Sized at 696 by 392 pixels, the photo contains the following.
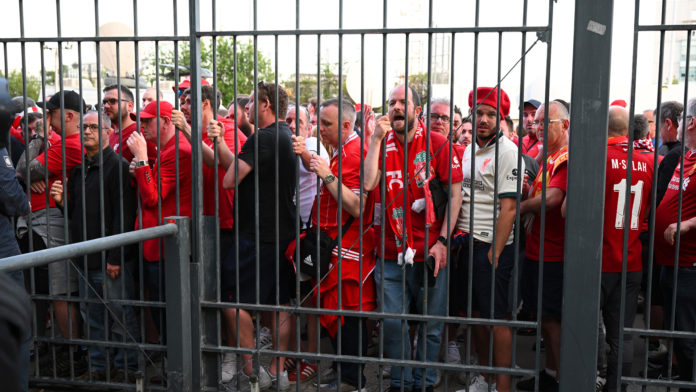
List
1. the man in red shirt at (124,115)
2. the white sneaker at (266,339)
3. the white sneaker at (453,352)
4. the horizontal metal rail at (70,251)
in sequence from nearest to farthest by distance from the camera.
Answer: the horizontal metal rail at (70,251)
the man in red shirt at (124,115)
the white sneaker at (453,352)
the white sneaker at (266,339)

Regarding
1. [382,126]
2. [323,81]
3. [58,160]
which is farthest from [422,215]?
[323,81]

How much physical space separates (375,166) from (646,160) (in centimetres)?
169

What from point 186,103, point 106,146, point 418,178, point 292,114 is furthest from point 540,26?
point 292,114

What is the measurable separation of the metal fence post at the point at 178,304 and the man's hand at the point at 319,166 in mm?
784

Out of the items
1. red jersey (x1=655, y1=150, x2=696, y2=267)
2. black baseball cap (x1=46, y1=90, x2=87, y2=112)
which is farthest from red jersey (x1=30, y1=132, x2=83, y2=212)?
red jersey (x1=655, y1=150, x2=696, y2=267)

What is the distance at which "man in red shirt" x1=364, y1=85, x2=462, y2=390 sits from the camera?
4133mm

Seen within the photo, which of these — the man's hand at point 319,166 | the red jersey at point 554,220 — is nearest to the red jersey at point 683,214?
the red jersey at point 554,220

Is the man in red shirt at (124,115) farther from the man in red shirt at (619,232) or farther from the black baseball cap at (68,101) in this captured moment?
the man in red shirt at (619,232)

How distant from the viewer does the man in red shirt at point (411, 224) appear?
4.13 metres

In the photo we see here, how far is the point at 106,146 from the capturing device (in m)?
5.04

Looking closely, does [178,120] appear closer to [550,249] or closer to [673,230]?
[550,249]

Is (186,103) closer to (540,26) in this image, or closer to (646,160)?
(540,26)

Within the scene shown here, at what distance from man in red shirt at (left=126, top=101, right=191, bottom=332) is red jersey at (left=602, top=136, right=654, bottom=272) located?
2.65 meters

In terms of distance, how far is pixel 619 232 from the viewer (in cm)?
419
